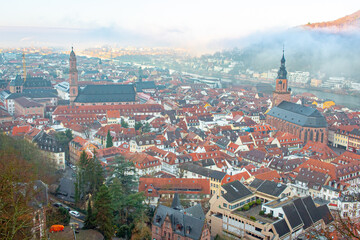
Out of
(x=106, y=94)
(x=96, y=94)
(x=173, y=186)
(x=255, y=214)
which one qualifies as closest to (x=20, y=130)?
(x=173, y=186)

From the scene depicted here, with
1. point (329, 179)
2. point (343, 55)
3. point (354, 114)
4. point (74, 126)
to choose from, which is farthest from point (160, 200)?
point (343, 55)

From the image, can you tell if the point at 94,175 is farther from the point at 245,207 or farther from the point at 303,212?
the point at 303,212

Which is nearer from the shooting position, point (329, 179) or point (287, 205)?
point (287, 205)

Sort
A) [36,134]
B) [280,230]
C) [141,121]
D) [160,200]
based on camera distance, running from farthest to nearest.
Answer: [141,121] → [36,134] → [160,200] → [280,230]

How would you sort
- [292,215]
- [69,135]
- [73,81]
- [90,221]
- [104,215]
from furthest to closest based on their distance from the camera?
[73,81] → [69,135] → [292,215] → [90,221] → [104,215]

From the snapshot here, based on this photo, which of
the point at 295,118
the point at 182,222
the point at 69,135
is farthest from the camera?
the point at 295,118

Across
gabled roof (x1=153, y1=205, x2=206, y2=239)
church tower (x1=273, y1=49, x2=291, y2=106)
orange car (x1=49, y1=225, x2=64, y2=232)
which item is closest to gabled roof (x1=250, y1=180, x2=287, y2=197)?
gabled roof (x1=153, y1=205, x2=206, y2=239)

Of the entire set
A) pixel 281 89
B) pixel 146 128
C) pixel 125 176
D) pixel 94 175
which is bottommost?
pixel 146 128

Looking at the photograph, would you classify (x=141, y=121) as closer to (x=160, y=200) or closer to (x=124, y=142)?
(x=124, y=142)
